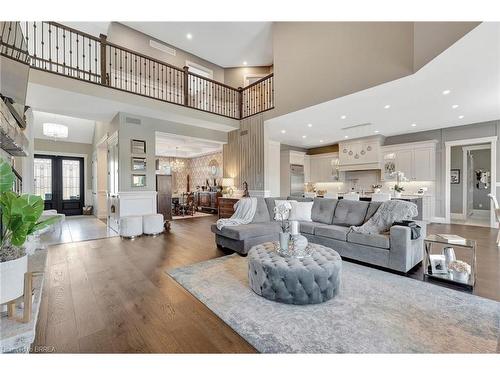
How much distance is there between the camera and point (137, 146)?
5.57 m

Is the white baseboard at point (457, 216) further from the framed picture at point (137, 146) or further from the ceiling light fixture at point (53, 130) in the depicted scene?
the ceiling light fixture at point (53, 130)

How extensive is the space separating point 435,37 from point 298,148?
21.8 feet

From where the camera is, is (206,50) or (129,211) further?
(206,50)

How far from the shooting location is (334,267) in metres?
2.17

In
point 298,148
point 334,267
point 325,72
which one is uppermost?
point 325,72

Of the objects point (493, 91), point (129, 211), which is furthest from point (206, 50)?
point (493, 91)

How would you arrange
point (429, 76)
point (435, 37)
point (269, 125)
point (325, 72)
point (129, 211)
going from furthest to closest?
point (269, 125), point (129, 211), point (325, 72), point (429, 76), point (435, 37)

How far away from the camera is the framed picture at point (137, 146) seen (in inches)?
216

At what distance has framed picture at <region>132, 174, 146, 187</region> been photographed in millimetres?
5546

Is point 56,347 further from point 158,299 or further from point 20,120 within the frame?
point 20,120

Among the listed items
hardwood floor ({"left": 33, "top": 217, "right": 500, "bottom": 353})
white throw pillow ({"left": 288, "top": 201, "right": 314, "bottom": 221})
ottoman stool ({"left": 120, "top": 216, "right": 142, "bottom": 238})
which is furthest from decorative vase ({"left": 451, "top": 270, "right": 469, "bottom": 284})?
ottoman stool ({"left": 120, "top": 216, "right": 142, "bottom": 238})

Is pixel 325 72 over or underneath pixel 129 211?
over

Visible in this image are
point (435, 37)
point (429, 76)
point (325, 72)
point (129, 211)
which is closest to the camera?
point (435, 37)

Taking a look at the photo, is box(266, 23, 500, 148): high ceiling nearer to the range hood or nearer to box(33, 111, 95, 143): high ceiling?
the range hood
